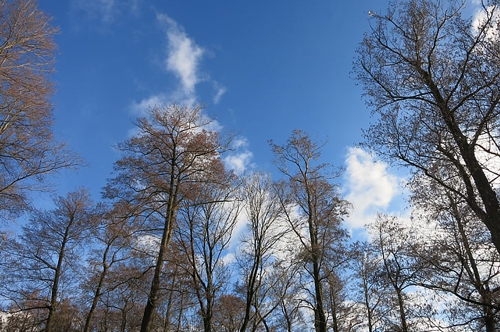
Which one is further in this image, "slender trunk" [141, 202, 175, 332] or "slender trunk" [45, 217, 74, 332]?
"slender trunk" [45, 217, 74, 332]

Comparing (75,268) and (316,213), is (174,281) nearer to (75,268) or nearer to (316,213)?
(316,213)

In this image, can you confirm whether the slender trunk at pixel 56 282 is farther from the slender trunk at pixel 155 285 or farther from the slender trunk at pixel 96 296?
the slender trunk at pixel 155 285

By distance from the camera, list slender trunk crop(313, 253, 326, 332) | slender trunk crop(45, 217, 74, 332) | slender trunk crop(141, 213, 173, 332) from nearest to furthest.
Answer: slender trunk crop(141, 213, 173, 332)
slender trunk crop(313, 253, 326, 332)
slender trunk crop(45, 217, 74, 332)

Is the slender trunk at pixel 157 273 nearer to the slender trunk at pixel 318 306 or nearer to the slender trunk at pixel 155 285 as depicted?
the slender trunk at pixel 155 285

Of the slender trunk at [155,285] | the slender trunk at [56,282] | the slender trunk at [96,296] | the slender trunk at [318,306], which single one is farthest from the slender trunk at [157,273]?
the slender trunk at [56,282]

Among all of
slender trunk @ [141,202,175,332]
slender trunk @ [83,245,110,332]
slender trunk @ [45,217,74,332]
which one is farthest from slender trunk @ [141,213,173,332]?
slender trunk @ [45,217,74,332]

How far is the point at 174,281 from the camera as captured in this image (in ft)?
37.9

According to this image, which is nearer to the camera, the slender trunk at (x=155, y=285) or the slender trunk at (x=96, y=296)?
the slender trunk at (x=155, y=285)

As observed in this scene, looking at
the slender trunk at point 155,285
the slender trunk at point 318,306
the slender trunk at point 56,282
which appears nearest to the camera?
the slender trunk at point 155,285

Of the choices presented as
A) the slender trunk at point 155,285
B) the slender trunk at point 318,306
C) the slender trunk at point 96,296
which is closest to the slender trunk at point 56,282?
the slender trunk at point 96,296

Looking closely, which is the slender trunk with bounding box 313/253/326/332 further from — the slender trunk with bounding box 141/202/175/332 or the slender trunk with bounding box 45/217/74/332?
the slender trunk with bounding box 45/217/74/332

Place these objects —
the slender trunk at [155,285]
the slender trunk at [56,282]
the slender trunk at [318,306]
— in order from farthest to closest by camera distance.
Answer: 1. the slender trunk at [56,282]
2. the slender trunk at [318,306]
3. the slender trunk at [155,285]

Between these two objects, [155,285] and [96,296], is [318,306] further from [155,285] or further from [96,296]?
[96,296]

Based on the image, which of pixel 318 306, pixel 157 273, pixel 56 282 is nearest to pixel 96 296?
pixel 56 282
